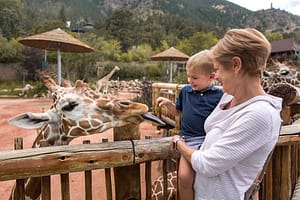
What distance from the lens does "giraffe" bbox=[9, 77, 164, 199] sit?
1646 mm

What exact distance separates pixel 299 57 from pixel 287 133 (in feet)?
65.0

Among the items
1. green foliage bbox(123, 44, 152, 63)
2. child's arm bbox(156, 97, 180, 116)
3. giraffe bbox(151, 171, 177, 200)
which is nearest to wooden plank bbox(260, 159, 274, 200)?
giraffe bbox(151, 171, 177, 200)

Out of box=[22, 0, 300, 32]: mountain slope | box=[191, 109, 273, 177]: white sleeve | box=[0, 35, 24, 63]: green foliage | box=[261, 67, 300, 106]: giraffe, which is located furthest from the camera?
box=[22, 0, 300, 32]: mountain slope

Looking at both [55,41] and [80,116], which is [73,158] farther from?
[55,41]

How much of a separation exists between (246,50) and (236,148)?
35 centimetres

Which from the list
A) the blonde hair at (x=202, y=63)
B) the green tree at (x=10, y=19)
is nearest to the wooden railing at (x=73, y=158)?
the blonde hair at (x=202, y=63)

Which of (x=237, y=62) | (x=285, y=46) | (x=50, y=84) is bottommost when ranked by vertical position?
(x=50, y=84)

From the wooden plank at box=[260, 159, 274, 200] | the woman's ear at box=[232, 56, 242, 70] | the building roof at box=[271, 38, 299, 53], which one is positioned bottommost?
the wooden plank at box=[260, 159, 274, 200]

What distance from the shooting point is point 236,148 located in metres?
1.07

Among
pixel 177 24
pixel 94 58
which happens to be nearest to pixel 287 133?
pixel 94 58

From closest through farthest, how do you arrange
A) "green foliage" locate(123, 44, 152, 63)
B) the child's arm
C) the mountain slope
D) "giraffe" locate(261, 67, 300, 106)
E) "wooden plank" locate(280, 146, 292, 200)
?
the child's arm → "wooden plank" locate(280, 146, 292, 200) → "giraffe" locate(261, 67, 300, 106) → "green foliage" locate(123, 44, 152, 63) → the mountain slope

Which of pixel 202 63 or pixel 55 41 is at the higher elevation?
pixel 55 41

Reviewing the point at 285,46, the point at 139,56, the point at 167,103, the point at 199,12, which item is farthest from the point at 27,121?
the point at 199,12

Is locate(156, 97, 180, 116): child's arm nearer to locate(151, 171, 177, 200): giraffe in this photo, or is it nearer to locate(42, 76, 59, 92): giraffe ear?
locate(151, 171, 177, 200): giraffe
